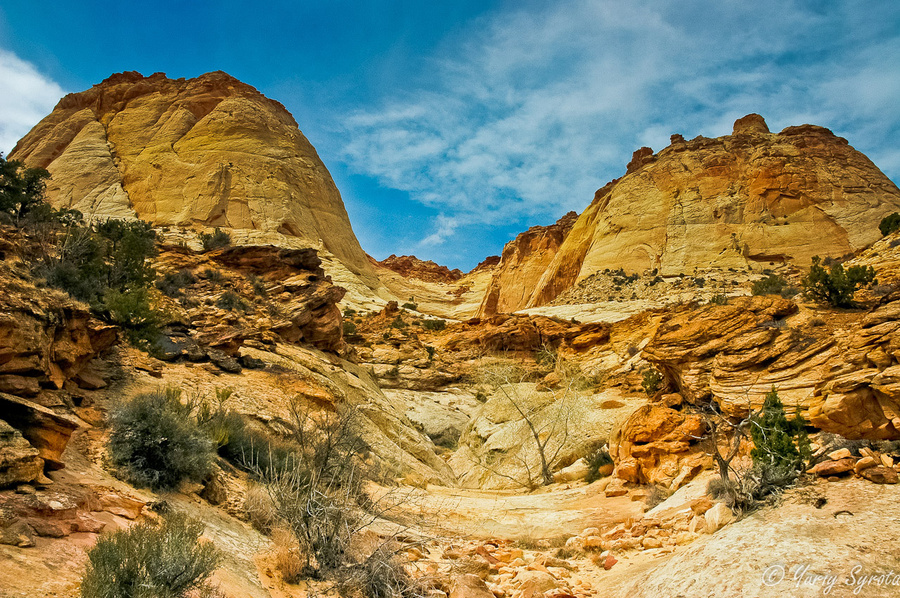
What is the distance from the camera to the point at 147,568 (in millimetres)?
3646

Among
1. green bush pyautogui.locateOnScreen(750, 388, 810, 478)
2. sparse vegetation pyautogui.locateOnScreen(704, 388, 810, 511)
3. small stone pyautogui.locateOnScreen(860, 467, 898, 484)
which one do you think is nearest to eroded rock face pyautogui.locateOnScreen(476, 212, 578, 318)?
green bush pyautogui.locateOnScreen(750, 388, 810, 478)

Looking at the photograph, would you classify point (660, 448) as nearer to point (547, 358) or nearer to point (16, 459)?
point (16, 459)

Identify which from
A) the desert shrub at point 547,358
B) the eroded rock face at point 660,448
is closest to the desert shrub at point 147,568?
the eroded rock face at point 660,448

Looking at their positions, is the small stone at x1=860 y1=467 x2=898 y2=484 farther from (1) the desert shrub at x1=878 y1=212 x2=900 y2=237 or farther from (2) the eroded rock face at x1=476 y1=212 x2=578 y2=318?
(2) the eroded rock face at x1=476 y1=212 x2=578 y2=318

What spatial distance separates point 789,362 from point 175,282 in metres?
18.4

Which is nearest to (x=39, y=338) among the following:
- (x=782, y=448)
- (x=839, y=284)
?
(x=782, y=448)

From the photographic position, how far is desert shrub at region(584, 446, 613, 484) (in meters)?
14.6

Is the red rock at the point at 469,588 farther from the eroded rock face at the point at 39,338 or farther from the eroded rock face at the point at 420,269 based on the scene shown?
the eroded rock face at the point at 420,269

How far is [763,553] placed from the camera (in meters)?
5.20

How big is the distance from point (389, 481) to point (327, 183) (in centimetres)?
5271

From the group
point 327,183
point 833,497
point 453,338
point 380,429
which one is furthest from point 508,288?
point 833,497

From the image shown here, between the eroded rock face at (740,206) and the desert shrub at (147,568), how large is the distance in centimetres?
4313

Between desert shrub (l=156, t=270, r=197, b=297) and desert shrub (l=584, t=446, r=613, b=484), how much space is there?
557 inches

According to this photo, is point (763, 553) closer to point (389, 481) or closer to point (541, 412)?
point (389, 481)
